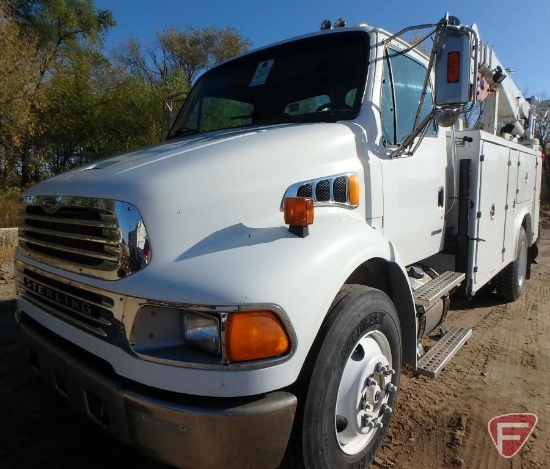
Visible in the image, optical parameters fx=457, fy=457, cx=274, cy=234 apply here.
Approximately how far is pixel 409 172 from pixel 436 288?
92cm

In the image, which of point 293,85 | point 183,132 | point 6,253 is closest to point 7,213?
point 6,253

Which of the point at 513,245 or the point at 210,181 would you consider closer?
the point at 210,181

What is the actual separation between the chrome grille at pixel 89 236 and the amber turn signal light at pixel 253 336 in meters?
0.45

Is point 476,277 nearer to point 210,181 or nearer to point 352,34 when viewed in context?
point 352,34

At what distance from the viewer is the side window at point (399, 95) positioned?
10.2 feet

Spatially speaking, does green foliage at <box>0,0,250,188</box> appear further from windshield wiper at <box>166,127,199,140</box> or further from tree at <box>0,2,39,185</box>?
windshield wiper at <box>166,127,199,140</box>

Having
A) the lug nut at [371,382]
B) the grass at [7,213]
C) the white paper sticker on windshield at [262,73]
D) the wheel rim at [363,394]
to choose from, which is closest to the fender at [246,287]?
the wheel rim at [363,394]

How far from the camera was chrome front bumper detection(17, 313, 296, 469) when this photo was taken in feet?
5.44

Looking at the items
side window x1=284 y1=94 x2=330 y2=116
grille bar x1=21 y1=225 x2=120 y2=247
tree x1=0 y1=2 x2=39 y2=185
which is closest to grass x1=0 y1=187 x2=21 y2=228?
tree x1=0 y1=2 x2=39 y2=185

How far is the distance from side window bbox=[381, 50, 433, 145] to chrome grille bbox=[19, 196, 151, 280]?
1884 millimetres

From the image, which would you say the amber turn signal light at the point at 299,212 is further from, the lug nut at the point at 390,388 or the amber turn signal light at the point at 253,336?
the lug nut at the point at 390,388

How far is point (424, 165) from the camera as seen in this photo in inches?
139

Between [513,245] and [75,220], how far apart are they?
17.1 ft

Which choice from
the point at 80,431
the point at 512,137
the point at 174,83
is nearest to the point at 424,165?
the point at 80,431
